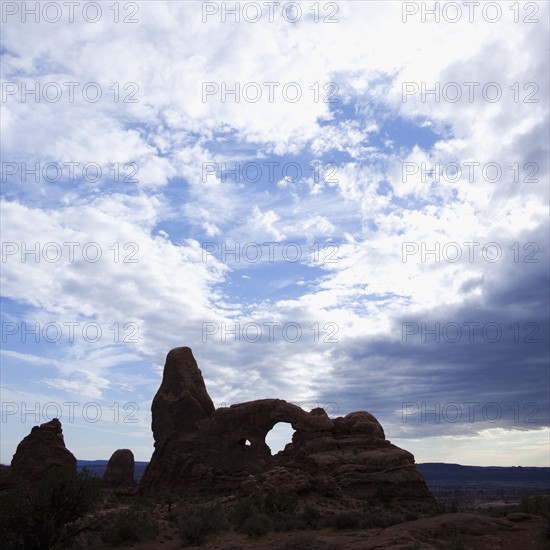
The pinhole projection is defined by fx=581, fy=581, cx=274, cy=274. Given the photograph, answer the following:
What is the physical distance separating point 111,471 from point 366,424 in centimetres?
2955

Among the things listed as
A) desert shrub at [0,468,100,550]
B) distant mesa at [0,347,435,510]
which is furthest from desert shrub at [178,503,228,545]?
Result: distant mesa at [0,347,435,510]

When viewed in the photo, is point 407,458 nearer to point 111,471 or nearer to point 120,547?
point 120,547

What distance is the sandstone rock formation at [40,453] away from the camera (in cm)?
4391

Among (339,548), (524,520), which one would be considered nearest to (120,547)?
(339,548)

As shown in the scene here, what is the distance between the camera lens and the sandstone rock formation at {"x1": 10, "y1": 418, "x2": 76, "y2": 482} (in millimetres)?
43906

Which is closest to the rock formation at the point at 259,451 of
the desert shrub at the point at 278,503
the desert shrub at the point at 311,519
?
the desert shrub at the point at 278,503

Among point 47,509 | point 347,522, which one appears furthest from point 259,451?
point 47,509

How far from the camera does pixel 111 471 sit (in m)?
60.0

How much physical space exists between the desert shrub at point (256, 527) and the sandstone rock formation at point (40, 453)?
23.6 meters

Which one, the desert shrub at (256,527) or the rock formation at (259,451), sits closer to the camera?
the desert shrub at (256,527)

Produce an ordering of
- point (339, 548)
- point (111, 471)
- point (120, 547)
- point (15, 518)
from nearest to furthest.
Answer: point (339, 548) → point (15, 518) → point (120, 547) → point (111, 471)

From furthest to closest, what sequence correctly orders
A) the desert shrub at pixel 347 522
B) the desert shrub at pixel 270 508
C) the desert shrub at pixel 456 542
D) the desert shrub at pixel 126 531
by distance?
the desert shrub at pixel 270 508
the desert shrub at pixel 126 531
the desert shrub at pixel 347 522
the desert shrub at pixel 456 542

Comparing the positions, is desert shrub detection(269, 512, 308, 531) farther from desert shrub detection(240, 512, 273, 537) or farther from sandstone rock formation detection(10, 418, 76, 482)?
sandstone rock formation detection(10, 418, 76, 482)

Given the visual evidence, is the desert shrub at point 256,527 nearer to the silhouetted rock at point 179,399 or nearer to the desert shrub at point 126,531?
the desert shrub at point 126,531
